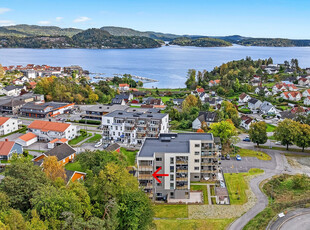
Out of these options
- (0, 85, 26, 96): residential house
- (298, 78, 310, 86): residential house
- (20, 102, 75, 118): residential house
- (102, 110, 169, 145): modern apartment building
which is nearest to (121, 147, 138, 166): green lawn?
(102, 110, 169, 145): modern apartment building

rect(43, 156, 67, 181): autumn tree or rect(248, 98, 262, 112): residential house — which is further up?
rect(43, 156, 67, 181): autumn tree

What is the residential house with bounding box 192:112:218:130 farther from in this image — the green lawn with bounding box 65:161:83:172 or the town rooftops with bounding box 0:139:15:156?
the town rooftops with bounding box 0:139:15:156

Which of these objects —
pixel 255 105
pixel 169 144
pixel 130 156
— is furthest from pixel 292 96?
pixel 169 144

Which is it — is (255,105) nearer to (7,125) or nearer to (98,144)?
(98,144)

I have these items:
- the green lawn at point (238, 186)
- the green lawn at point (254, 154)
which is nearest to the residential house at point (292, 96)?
the green lawn at point (254, 154)

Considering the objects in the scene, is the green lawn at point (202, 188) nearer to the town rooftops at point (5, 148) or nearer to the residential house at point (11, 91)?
the town rooftops at point (5, 148)

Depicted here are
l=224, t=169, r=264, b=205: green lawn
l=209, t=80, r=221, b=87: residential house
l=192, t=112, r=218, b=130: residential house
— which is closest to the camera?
l=224, t=169, r=264, b=205: green lawn
